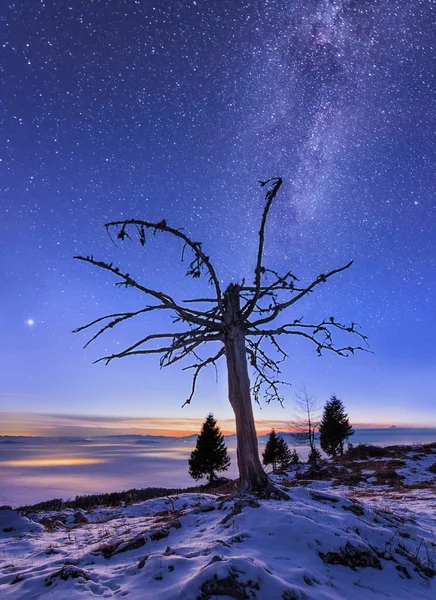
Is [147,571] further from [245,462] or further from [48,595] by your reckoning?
[245,462]

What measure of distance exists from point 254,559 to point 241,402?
388 cm

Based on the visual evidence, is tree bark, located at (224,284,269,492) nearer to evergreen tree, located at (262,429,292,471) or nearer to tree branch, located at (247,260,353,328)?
tree branch, located at (247,260,353,328)

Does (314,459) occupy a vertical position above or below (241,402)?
below

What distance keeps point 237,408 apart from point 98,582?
4219mm

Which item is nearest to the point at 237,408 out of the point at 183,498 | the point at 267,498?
the point at 267,498

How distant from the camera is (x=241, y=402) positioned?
7766mm

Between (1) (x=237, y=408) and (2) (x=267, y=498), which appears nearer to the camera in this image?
(2) (x=267, y=498)

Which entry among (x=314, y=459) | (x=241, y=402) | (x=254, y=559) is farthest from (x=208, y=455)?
(x=254, y=559)

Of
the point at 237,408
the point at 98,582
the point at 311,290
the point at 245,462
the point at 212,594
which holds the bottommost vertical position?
the point at 98,582

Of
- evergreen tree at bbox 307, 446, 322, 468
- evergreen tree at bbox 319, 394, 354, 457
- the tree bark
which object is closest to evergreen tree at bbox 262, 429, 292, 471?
evergreen tree at bbox 319, 394, 354, 457

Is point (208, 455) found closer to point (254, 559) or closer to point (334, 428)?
point (334, 428)

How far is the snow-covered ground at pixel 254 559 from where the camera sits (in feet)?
11.6

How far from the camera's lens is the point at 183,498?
12758 mm

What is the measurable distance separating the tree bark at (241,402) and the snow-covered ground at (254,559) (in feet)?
2.20
